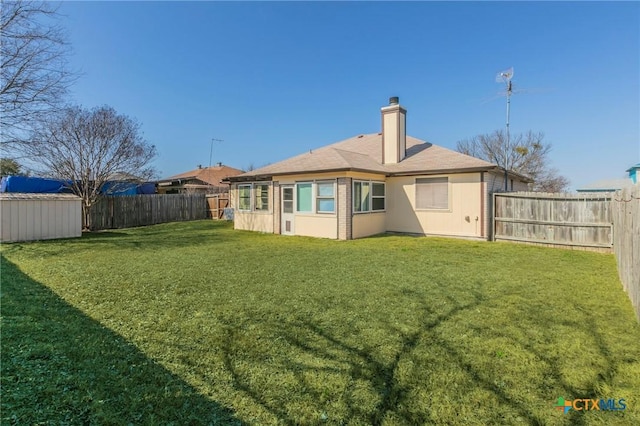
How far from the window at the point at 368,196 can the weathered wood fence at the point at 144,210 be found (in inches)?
506

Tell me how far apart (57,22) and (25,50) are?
1310mm

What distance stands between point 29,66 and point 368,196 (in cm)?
1232

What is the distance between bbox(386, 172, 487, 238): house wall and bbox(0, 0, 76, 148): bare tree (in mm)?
12780

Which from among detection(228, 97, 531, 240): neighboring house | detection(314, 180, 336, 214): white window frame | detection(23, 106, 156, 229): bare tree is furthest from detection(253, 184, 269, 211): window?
detection(23, 106, 156, 229): bare tree

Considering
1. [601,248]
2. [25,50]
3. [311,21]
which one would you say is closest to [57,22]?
[25,50]

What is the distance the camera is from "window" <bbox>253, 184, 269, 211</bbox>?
14711 millimetres

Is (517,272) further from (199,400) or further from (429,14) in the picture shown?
(429,14)

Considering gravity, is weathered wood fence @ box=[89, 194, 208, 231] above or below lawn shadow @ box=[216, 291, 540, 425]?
above

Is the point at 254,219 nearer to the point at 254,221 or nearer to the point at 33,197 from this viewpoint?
the point at 254,221

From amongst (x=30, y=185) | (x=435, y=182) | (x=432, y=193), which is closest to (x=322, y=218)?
(x=432, y=193)

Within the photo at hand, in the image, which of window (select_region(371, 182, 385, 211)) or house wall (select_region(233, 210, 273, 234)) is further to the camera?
house wall (select_region(233, 210, 273, 234))

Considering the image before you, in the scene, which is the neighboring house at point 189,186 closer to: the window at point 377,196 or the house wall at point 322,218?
the house wall at point 322,218

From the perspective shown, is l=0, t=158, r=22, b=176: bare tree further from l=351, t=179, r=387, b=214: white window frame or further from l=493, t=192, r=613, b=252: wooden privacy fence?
l=493, t=192, r=613, b=252: wooden privacy fence

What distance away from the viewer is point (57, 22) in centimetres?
984
